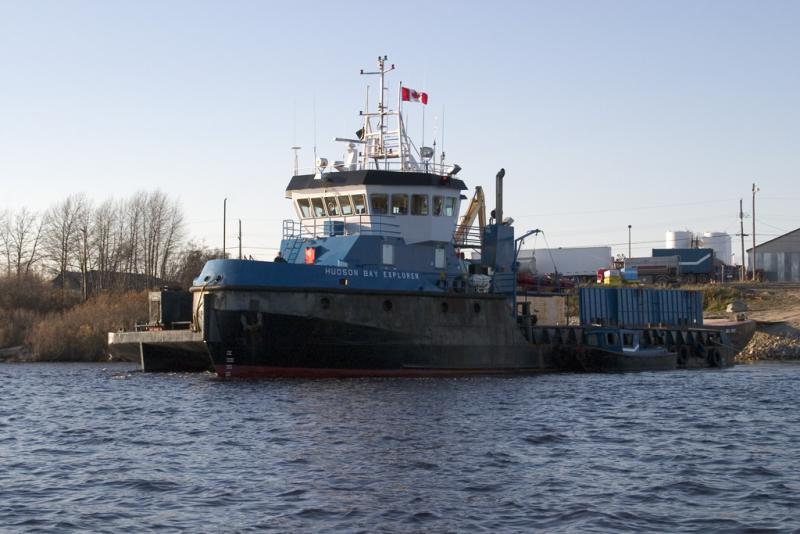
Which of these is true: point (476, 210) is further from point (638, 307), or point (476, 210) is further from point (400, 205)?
point (638, 307)

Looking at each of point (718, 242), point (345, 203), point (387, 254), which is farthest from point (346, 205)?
point (718, 242)

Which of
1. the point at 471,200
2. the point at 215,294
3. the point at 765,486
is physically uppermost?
the point at 471,200

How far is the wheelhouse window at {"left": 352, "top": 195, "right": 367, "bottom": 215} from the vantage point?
31547 mm

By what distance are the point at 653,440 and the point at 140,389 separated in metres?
15.0

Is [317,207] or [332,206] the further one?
[317,207]

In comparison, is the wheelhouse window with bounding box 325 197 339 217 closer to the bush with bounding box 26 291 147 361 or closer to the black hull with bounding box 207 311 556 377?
the black hull with bounding box 207 311 556 377

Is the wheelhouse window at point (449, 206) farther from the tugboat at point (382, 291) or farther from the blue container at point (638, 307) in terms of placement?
the blue container at point (638, 307)

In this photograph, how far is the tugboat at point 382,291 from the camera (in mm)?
27672

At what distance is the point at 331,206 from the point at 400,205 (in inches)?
85.1

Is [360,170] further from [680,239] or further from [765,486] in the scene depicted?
[680,239]

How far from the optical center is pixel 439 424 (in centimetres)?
1961

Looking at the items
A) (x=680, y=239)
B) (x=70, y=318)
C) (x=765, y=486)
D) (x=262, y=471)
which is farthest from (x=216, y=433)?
(x=680, y=239)

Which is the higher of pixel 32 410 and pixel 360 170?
pixel 360 170

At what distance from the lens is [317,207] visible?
3250 cm
